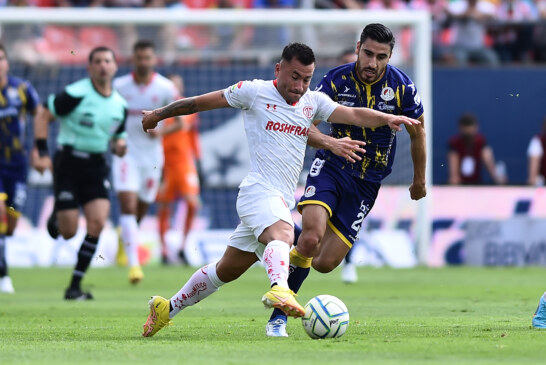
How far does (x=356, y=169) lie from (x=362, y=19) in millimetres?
9428

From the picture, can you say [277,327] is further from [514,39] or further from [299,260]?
[514,39]

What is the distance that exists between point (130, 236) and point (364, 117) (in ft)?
21.5

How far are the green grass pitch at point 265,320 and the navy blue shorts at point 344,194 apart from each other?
0.80 meters

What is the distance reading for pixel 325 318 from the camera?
754cm

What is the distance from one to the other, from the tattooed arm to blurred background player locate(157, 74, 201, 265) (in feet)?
31.6

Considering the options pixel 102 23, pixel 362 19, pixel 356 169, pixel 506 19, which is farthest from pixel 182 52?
pixel 356 169

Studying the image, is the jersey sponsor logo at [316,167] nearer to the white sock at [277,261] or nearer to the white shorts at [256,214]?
the white shorts at [256,214]

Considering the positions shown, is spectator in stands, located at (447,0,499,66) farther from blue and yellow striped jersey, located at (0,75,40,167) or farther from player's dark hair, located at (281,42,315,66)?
player's dark hair, located at (281,42,315,66)

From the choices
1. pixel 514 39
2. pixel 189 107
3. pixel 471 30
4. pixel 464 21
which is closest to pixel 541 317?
pixel 189 107

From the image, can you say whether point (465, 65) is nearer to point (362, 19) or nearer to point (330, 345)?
point (362, 19)

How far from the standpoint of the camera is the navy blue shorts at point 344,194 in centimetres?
917

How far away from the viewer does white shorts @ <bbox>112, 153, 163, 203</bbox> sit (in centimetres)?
1420

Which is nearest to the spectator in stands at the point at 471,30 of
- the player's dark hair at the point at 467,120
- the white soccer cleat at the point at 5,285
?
the player's dark hair at the point at 467,120

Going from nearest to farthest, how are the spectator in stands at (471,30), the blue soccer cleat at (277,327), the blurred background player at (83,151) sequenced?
1. the blue soccer cleat at (277,327)
2. the blurred background player at (83,151)
3. the spectator in stands at (471,30)
